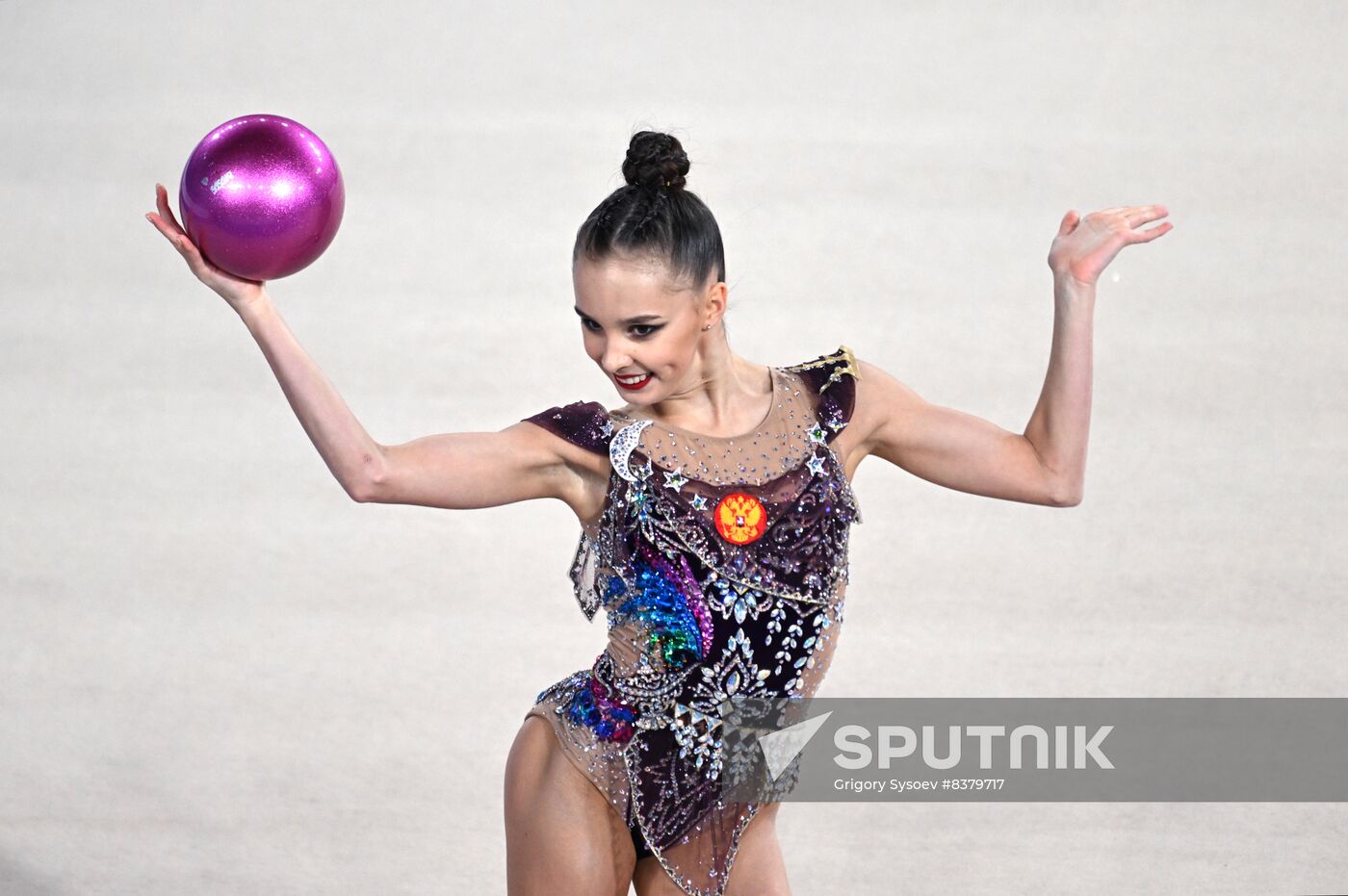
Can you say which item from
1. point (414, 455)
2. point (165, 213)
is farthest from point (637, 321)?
point (165, 213)

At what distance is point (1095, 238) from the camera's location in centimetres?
240

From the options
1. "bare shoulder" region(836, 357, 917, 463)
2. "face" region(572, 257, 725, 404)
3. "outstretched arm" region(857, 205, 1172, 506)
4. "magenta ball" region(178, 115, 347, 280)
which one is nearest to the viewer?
"magenta ball" region(178, 115, 347, 280)

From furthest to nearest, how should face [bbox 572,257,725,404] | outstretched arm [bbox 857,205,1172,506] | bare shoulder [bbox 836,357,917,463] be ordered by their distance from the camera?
bare shoulder [bbox 836,357,917,463]
outstretched arm [bbox 857,205,1172,506]
face [bbox 572,257,725,404]

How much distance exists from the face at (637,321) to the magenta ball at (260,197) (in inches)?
13.7

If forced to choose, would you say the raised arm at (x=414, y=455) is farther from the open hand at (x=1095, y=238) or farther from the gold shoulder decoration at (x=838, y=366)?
the open hand at (x=1095, y=238)

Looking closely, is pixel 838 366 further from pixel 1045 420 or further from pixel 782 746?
pixel 782 746

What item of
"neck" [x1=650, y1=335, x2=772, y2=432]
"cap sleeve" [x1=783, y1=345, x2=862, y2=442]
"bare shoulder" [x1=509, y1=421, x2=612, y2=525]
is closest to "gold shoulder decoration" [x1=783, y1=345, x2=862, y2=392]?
"cap sleeve" [x1=783, y1=345, x2=862, y2=442]

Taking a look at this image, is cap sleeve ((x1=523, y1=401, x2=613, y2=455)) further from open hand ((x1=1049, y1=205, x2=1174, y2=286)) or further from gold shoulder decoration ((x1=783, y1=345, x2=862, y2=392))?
open hand ((x1=1049, y1=205, x2=1174, y2=286))

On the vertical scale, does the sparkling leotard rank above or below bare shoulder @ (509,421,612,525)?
below

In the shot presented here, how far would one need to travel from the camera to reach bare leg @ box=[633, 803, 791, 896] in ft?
8.19

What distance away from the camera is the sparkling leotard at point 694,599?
2.37 metres

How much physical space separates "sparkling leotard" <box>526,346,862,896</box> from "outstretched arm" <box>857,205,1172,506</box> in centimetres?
11

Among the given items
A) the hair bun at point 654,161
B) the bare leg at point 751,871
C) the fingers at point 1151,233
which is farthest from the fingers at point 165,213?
the fingers at point 1151,233

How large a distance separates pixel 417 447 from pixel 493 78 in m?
4.60
